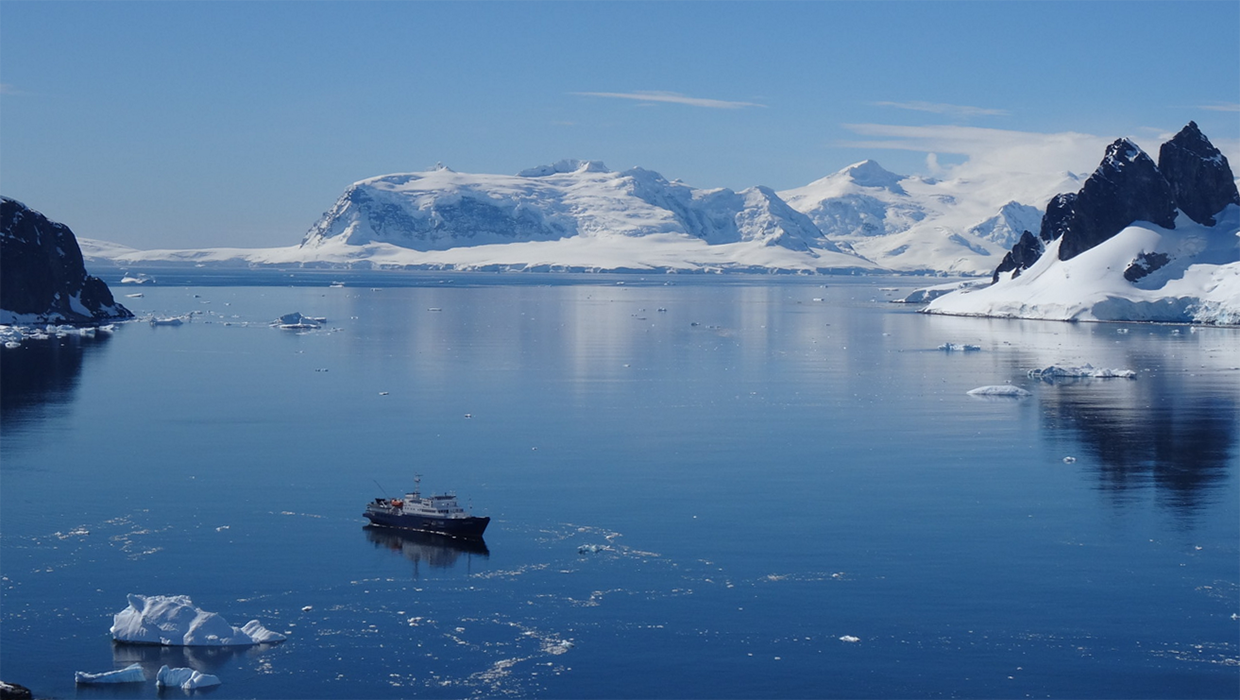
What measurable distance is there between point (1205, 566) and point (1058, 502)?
820cm

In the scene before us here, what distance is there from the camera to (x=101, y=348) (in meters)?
102

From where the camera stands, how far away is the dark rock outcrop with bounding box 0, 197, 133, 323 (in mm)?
122062

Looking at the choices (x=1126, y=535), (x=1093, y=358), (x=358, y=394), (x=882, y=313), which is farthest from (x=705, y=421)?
(x=882, y=313)

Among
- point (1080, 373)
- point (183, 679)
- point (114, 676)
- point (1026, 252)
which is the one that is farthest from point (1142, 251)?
point (114, 676)

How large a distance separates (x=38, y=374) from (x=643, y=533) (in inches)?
2171

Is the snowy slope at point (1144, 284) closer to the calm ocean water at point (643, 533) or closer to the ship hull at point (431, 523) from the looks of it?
the calm ocean water at point (643, 533)

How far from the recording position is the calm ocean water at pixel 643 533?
2861 centimetres

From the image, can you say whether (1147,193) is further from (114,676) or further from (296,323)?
(114,676)

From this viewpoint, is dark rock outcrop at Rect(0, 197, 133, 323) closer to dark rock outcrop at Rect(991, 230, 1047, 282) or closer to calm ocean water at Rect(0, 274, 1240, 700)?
calm ocean water at Rect(0, 274, 1240, 700)

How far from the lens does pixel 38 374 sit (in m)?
81.6

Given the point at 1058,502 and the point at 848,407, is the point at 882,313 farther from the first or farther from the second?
the point at 1058,502

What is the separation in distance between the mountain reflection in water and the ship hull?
20796mm

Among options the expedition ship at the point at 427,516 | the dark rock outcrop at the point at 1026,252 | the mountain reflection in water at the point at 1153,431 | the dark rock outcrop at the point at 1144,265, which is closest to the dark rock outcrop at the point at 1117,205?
the dark rock outcrop at the point at 1144,265

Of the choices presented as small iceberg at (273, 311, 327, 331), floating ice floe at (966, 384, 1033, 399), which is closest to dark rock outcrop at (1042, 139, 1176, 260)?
small iceberg at (273, 311, 327, 331)
